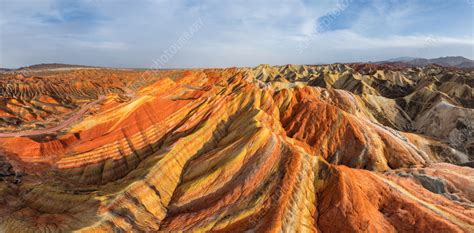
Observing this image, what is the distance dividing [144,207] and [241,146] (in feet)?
22.8

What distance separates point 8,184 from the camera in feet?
58.5

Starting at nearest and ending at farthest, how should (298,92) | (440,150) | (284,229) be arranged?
1. (284,229)
2. (440,150)
3. (298,92)

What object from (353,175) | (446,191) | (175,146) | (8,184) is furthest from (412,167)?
(8,184)

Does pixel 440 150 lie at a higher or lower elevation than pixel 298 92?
lower

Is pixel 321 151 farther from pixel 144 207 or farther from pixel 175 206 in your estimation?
pixel 144 207

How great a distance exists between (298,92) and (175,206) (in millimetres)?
22152

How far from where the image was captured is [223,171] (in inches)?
714

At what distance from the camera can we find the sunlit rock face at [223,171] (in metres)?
14.9

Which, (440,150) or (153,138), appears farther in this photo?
(440,150)

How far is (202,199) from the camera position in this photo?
1692 centimetres

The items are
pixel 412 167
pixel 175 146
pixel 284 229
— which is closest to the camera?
pixel 284 229

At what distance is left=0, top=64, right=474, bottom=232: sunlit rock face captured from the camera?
14914 mm

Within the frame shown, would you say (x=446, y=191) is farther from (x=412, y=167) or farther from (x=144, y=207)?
(x=144, y=207)

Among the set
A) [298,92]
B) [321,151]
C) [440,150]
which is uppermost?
[298,92]
